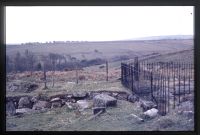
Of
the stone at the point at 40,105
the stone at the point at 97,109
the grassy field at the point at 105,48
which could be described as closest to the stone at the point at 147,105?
the stone at the point at 97,109

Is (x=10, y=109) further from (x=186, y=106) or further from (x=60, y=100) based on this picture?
(x=186, y=106)

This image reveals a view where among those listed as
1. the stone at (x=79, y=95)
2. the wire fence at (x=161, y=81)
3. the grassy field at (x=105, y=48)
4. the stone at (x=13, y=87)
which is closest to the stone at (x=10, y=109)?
the stone at (x=13, y=87)

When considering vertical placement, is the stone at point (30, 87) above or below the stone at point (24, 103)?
above

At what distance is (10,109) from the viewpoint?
4668 mm

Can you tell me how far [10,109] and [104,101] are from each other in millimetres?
895

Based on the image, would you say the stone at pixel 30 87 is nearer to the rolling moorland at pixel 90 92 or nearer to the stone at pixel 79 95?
the rolling moorland at pixel 90 92

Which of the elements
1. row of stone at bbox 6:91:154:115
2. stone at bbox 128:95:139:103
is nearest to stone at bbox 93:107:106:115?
row of stone at bbox 6:91:154:115

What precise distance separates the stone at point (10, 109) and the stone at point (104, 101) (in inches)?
30.4

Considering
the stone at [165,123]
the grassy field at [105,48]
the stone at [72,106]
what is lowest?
the stone at [165,123]

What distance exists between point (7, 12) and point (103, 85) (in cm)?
114

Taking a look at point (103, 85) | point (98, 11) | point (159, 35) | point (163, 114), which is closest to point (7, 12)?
point (98, 11)

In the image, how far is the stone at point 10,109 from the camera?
4.66 metres
